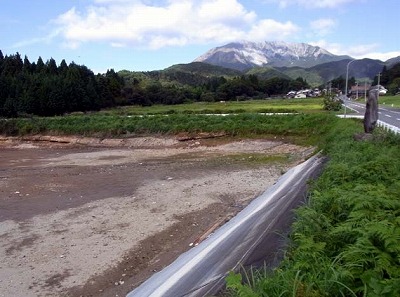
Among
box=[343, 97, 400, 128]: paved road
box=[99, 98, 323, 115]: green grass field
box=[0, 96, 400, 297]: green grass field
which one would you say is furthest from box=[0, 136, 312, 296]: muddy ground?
box=[99, 98, 323, 115]: green grass field

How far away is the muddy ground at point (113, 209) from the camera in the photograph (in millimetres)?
9836

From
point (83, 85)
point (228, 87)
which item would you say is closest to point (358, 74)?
point (228, 87)

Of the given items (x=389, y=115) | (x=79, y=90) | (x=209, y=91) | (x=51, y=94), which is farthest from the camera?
(x=209, y=91)

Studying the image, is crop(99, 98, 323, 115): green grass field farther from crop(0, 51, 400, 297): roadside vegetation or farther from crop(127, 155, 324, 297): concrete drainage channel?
crop(127, 155, 324, 297): concrete drainage channel

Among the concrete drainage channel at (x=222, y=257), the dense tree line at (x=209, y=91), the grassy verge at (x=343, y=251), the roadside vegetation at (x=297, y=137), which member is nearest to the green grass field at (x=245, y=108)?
the roadside vegetation at (x=297, y=137)

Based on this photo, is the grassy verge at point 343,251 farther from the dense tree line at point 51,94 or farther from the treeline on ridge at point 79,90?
the dense tree line at point 51,94

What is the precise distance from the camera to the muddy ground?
984cm

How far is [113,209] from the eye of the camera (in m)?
Result: 15.7

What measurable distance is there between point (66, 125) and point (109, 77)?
3530 centimetres

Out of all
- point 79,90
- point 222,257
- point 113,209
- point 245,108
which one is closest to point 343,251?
point 222,257

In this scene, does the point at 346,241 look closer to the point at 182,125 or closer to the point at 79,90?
the point at 182,125

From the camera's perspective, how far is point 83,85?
229 feet

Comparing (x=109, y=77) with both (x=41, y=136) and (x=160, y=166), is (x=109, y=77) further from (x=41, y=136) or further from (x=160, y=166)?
(x=160, y=166)

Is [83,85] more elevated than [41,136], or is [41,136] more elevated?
[83,85]
